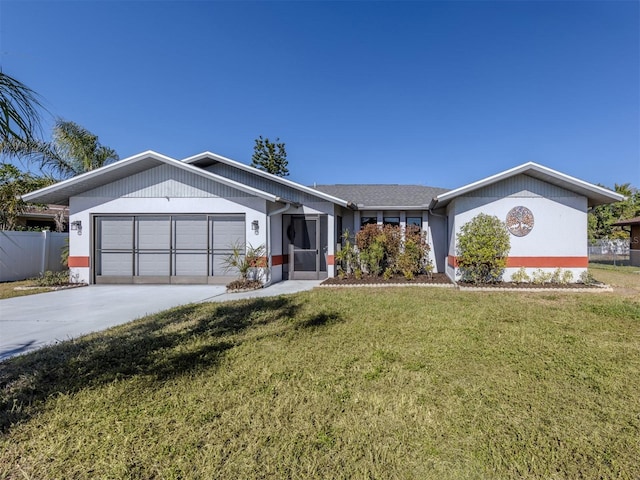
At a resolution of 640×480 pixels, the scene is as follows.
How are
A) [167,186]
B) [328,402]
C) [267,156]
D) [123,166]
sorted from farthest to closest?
[267,156] → [167,186] → [123,166] → [328,402]

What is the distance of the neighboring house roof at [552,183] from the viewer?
1016cm

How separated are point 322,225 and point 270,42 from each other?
299 inches

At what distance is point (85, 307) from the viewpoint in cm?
783

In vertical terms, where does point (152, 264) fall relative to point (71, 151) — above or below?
below

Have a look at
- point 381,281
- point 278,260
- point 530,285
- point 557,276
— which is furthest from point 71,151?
point 557,276

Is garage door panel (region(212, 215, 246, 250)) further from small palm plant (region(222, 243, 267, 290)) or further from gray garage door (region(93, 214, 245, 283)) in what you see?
small palm plant (region(222, 243, 267, 290))

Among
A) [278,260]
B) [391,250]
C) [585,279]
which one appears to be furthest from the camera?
[391,250]

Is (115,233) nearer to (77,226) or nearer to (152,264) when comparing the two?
(77,226)

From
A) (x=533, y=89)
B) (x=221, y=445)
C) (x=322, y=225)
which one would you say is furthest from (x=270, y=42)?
(x=221, y=445)

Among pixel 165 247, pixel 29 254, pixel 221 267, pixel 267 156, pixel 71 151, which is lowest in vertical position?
pixel 221 267

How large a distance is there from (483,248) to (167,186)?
11141 millimetres

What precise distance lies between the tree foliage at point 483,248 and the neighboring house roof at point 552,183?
117cm

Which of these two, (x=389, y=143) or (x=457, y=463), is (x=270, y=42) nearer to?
(x=389, y=143)

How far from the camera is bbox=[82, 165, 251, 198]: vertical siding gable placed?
1133 cm
